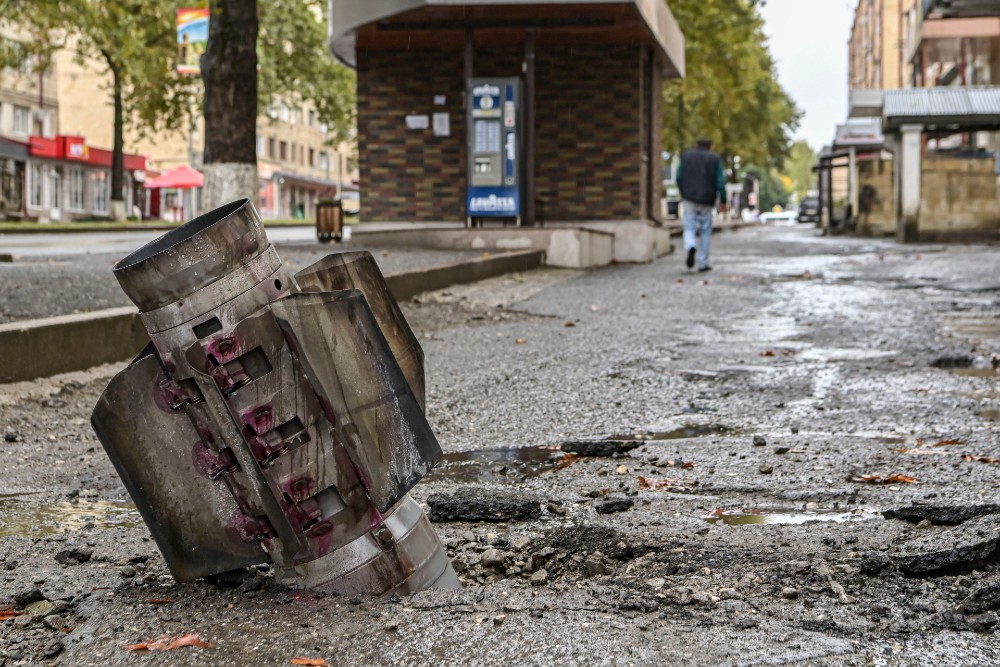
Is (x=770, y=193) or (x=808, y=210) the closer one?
(x=808, y=210)

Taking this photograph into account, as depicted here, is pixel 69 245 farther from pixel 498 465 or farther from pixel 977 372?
pixel 498 465

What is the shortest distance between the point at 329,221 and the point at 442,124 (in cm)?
339

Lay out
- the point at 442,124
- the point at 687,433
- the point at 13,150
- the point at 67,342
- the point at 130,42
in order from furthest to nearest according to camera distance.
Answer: the point at 13,150, the point at 130,42, the point at 442,124, the point at 67,342, the point at 687,433

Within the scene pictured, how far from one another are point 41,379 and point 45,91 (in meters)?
55.2

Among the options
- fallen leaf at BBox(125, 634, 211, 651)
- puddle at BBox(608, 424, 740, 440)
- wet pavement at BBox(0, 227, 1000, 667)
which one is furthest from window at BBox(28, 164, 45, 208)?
fallen leaf at BBox(125, 634, 211, 651)

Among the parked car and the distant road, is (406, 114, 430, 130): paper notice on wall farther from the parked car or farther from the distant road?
the parked car

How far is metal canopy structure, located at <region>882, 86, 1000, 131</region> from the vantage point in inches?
1050

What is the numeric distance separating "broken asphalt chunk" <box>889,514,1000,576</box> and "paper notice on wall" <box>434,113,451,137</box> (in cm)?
1770

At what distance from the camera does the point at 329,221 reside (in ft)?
74.0

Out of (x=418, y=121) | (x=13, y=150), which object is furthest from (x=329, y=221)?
(x=13, y=150)

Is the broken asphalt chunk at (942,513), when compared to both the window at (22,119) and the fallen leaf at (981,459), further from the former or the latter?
the window at (22,119)

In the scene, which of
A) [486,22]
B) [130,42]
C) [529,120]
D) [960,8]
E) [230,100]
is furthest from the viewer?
[960,8]

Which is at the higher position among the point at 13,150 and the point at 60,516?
the point at 13,150

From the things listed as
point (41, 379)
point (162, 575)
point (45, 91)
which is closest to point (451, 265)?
point (41, 379)
